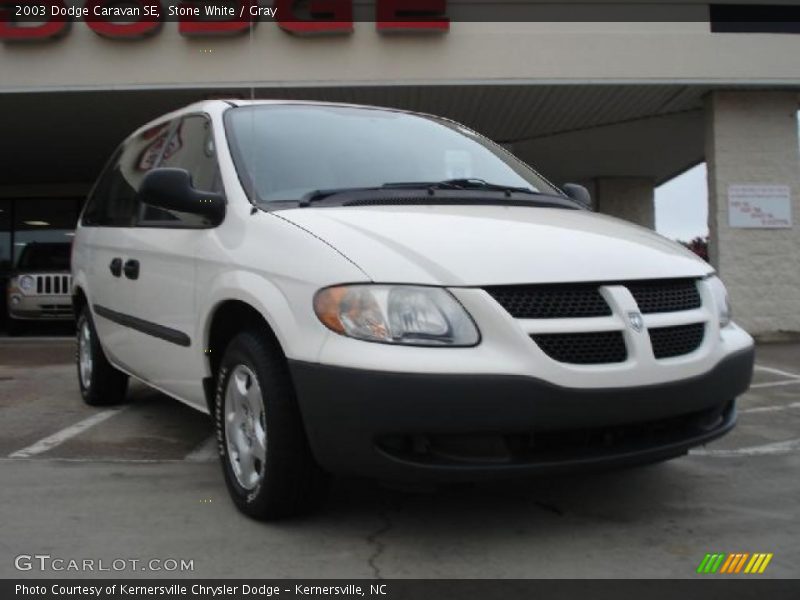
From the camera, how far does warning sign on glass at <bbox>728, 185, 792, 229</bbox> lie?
9.77 meters

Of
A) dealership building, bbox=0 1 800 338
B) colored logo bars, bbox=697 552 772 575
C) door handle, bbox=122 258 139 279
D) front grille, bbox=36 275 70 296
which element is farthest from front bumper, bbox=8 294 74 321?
colored logo bars, bbox=697 552 772 575

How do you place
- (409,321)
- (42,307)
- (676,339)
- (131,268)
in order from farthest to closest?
(42,307)
(131,268)
(676,339)
(409,321)

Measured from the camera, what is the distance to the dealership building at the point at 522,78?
9.27m

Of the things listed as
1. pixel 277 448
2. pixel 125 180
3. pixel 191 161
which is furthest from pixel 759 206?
pixel 277 448

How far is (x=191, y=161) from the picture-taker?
3.82m

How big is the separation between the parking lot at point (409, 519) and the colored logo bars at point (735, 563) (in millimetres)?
29

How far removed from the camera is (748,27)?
9.48 metres

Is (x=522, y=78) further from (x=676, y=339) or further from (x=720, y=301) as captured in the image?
(x=676, y=339)

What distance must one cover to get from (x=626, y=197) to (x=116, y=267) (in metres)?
14.5

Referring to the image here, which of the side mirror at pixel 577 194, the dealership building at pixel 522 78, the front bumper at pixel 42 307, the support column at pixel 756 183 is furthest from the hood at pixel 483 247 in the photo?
the front bumper at pixel 42 307

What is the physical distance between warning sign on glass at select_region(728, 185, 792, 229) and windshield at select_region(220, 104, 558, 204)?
6.65 m

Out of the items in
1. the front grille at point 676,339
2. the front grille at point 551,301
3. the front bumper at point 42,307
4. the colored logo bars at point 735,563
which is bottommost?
the front bumper at point 42,307

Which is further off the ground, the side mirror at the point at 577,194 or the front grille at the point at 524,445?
the side mirror at the point at 577,194

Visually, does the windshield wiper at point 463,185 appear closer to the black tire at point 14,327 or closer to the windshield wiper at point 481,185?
the windshield wiper at point 481,185
